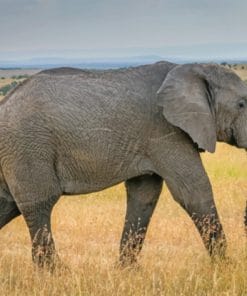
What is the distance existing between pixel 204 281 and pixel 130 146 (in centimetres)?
150

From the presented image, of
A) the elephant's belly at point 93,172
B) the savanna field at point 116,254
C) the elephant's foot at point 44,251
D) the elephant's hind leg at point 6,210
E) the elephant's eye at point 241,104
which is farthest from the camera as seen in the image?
the elephant's hind leg at point 6,210

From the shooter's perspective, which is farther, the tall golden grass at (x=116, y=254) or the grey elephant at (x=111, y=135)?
the grey elephant at (x=111, y=135)

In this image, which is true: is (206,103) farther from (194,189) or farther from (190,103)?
(194,189)

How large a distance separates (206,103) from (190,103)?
0.59 ft

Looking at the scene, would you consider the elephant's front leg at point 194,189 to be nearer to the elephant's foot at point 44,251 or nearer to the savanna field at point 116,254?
the savanna field at point 116,254

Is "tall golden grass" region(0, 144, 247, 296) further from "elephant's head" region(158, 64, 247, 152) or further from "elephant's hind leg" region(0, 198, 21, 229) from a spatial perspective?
"elephant's head" region(158, 64, 247, 152)

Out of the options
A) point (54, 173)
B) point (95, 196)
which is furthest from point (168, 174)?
point (95, 196)

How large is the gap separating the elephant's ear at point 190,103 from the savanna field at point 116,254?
3.71 ft

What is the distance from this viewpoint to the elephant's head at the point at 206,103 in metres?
7.61

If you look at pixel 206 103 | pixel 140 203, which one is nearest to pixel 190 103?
pixel 206 103

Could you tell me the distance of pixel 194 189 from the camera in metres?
7.71

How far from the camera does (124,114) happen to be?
301 inches

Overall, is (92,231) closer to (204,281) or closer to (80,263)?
(80,263)

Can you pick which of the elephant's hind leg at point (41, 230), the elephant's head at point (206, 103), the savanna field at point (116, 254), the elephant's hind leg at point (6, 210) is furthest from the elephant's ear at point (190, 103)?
the elephant's hind leg at point (6, 210)
